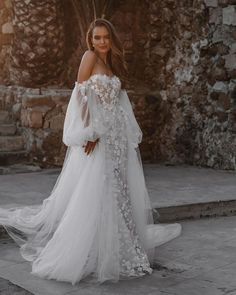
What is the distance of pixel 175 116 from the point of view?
9102mm

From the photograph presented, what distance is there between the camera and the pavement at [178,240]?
3.90 meters

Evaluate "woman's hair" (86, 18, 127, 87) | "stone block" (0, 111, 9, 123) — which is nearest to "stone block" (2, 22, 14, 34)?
"stone block" (0, 111, 9, 123)

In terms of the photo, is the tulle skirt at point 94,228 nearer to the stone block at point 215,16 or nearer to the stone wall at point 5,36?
the stone block at point 215,16

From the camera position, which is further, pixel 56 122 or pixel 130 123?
pixel 56 122

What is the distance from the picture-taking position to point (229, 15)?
326 inches

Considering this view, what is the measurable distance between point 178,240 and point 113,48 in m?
1.77

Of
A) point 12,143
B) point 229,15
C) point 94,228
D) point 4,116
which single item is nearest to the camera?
point 94,228

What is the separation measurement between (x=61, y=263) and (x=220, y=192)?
3139 mm

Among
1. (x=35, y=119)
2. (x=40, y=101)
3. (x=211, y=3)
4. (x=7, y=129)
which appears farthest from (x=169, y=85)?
(x=7, y=129)

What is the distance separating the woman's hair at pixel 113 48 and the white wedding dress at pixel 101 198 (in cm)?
12

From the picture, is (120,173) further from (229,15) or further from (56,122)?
(229,15)

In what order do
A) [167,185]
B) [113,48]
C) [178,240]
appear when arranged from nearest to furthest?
[113,48]
[178,240]
[167,185]

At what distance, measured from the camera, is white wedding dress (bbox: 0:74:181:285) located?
159 inches

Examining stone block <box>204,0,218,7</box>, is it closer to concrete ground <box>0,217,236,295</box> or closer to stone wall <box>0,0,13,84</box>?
stone wall <box>0,0,13,84</box>
